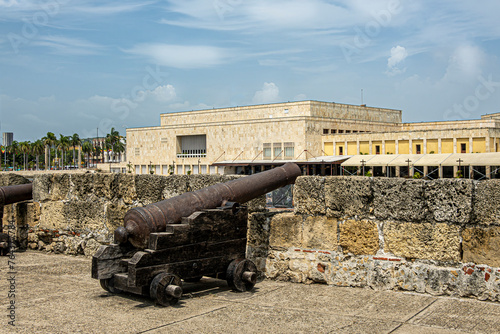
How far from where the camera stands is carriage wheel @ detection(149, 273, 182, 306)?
5.04m

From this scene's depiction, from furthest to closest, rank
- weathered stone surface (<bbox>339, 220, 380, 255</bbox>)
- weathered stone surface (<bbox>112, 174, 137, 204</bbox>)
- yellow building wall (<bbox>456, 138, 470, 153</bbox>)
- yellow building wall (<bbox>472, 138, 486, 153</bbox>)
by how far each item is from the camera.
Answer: yellow building wall (<bbox>456, 138, 470, 153</bbox>), yellow building wall (<bbox>472, 138, 486, 153</bbox>), weathered stone surface (<bbox>112, 174, 137, 204</bbox>), weathered stone surface (<bbox>339, 220, 380, 255</bbox>)

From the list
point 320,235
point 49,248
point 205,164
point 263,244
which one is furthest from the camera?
point 205,164

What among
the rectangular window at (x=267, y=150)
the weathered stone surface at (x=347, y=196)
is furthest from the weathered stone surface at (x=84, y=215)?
the rectangular window at (x=267, y=150)

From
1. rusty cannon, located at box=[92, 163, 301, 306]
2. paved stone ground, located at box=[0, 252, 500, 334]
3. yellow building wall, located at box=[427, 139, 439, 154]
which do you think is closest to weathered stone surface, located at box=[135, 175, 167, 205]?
paved stone ground, located at box=[0, 252, 500, 334]

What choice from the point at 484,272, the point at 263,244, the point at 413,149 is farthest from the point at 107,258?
the point at 413,149

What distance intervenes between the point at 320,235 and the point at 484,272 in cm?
180

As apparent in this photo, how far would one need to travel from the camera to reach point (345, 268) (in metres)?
5.99

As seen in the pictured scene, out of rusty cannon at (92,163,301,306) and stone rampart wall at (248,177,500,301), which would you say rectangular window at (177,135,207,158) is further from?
rusty cannon at (92,163,301,306)

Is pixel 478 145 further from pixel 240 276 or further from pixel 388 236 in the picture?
pixel 240 276

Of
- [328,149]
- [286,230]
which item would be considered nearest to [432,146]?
[328,149]

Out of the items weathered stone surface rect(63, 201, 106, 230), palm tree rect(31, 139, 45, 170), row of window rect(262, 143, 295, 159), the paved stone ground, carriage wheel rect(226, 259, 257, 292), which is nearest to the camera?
the paved stone ground

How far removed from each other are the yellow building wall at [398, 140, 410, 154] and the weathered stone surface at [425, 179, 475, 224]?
5090 centimetres

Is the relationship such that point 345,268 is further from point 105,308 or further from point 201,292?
point 105,308

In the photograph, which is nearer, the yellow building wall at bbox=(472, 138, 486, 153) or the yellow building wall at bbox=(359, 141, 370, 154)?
the yellow building wall at bbox=(472, 138, 486, 153)
